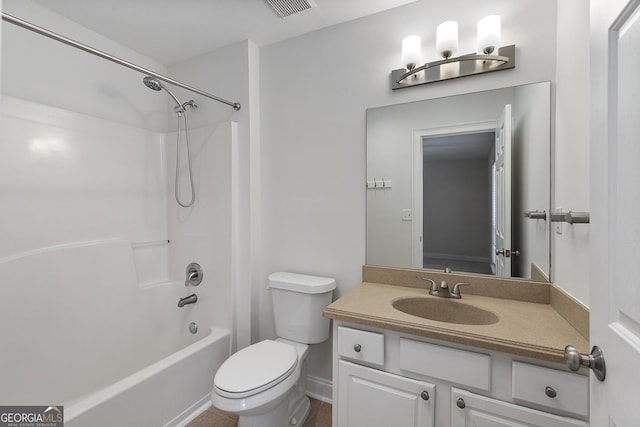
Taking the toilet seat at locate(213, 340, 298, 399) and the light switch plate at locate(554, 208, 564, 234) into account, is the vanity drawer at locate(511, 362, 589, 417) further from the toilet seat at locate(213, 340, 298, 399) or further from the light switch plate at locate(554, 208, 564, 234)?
the toilet seat at locate(213, 340, 298, 399)

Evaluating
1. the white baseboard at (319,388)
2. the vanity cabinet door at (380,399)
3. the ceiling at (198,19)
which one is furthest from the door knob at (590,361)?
the ceiling at (198,19)

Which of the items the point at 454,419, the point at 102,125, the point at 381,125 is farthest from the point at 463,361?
the point at 102,125

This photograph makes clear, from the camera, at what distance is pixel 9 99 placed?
1.49m

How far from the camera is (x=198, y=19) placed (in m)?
1.77

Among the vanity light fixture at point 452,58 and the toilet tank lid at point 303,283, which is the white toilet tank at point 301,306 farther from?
the vanity light fixture at point 452,58

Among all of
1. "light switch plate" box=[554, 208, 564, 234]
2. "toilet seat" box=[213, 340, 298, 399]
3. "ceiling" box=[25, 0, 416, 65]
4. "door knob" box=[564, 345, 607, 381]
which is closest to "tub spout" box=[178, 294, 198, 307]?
"toilet seat" box=[213, 340, 298, 399]

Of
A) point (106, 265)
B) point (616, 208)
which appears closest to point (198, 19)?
point (106, 265)

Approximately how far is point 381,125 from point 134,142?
1863 millimetres

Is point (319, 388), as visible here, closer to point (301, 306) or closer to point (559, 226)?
point (301, 306)

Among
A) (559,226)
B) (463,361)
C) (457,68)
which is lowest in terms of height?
(463,361)

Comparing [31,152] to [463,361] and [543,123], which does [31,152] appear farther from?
[543,123]

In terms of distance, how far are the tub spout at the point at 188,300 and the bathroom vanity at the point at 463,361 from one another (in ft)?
4.27

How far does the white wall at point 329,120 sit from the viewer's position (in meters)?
1.55

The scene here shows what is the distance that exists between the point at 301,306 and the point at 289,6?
182 centimetres
